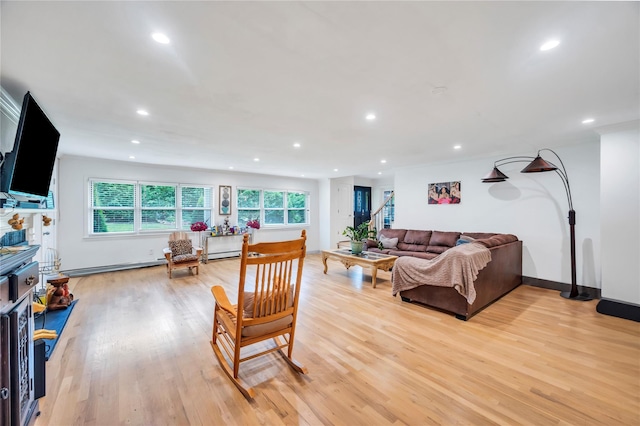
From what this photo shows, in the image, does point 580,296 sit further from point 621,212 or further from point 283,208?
point 283,208

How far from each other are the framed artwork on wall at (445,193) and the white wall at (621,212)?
235 centimetres

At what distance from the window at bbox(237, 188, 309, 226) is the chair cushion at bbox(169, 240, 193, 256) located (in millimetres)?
2010

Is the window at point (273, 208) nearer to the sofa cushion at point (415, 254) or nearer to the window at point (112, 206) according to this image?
the window at point (112, 206)

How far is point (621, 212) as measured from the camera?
11.4 ft

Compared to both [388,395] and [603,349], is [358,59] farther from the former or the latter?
[603,349]

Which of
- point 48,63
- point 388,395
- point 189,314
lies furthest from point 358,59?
point 189,314

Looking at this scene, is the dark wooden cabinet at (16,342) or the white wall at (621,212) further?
the white wall at (621,212)

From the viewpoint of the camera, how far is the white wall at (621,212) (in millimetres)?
3357

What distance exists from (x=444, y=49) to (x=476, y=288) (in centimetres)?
285

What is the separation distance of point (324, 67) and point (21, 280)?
7.57ft

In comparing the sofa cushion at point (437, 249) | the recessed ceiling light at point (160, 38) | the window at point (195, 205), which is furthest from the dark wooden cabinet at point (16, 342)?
the sofa cushion at point (437, 249)

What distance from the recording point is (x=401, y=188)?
6867 millimetres

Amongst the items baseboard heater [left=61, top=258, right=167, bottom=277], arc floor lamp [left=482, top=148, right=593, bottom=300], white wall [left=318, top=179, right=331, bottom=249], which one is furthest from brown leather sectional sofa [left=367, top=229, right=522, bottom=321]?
baseboard heater [left=61, top=258, right=167, bottom=277]

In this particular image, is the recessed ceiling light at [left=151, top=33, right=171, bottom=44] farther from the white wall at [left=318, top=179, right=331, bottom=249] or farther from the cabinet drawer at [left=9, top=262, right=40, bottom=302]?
the white wall at [left=318, top=179, right=331, bottom=249]
